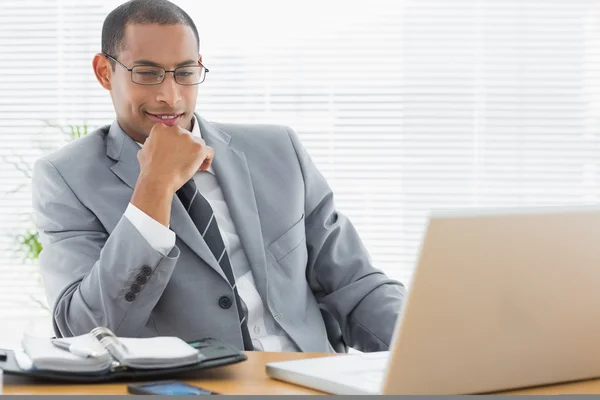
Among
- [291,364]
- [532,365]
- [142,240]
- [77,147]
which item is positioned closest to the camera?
[532,365]

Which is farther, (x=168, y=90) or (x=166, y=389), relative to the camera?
(x=168, y=90)

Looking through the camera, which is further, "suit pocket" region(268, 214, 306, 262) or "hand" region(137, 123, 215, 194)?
"suit pocket" region(268, 214, 306, 262)

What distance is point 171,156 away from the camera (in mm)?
1771

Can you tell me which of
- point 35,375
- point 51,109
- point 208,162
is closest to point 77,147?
point 208,162

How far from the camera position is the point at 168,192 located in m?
1.68

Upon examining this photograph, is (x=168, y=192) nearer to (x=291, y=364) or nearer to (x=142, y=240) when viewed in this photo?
(x=142, y=240)

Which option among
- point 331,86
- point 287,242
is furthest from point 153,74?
point 331,86

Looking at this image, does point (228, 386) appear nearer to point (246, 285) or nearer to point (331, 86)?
point (246, 285)

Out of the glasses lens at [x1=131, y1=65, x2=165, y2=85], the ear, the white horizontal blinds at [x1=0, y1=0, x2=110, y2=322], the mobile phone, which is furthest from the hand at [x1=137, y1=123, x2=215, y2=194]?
the white horizontal blinds at [x1=0, y1=0, x2=110, y2=322]

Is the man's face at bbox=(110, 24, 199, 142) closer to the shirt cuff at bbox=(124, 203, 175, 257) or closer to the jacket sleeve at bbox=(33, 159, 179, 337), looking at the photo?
the jacket sleeve at bbox=(33, 159, 179, 337)

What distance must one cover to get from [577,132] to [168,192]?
2.73 m

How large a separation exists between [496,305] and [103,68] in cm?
137

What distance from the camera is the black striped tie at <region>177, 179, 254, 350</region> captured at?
176cm

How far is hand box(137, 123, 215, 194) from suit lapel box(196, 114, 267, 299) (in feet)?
0.28
